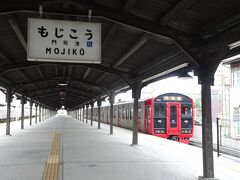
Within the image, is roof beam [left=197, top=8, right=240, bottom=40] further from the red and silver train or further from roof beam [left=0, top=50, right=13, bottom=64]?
the red and silver train

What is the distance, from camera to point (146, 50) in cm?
1019

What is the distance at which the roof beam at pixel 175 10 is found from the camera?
6.02 metres

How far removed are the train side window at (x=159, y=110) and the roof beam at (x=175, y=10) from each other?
1052 cm

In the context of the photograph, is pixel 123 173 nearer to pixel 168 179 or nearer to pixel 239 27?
pixel 168 179

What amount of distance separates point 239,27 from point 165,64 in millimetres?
4197

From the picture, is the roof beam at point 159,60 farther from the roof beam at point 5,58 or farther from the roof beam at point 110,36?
the roof beam at point 5,58

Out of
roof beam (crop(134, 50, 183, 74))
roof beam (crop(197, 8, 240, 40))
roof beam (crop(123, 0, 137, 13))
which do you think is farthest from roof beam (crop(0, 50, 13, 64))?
roof beam (crop(197, 8, 240, 40))

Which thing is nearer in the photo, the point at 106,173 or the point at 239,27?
the point at 239,27

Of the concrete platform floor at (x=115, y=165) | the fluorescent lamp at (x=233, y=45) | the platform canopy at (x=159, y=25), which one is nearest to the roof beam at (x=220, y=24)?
the platform canopy at (x=159, y=25)

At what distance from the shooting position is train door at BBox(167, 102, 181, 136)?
1750cm

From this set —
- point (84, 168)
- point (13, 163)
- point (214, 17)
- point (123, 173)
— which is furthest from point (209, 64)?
point (13, 163)

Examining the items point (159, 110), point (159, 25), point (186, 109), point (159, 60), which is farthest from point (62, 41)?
point (186, 109)

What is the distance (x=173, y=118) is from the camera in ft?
57.6

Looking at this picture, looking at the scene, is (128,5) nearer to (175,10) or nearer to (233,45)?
(175,10)
